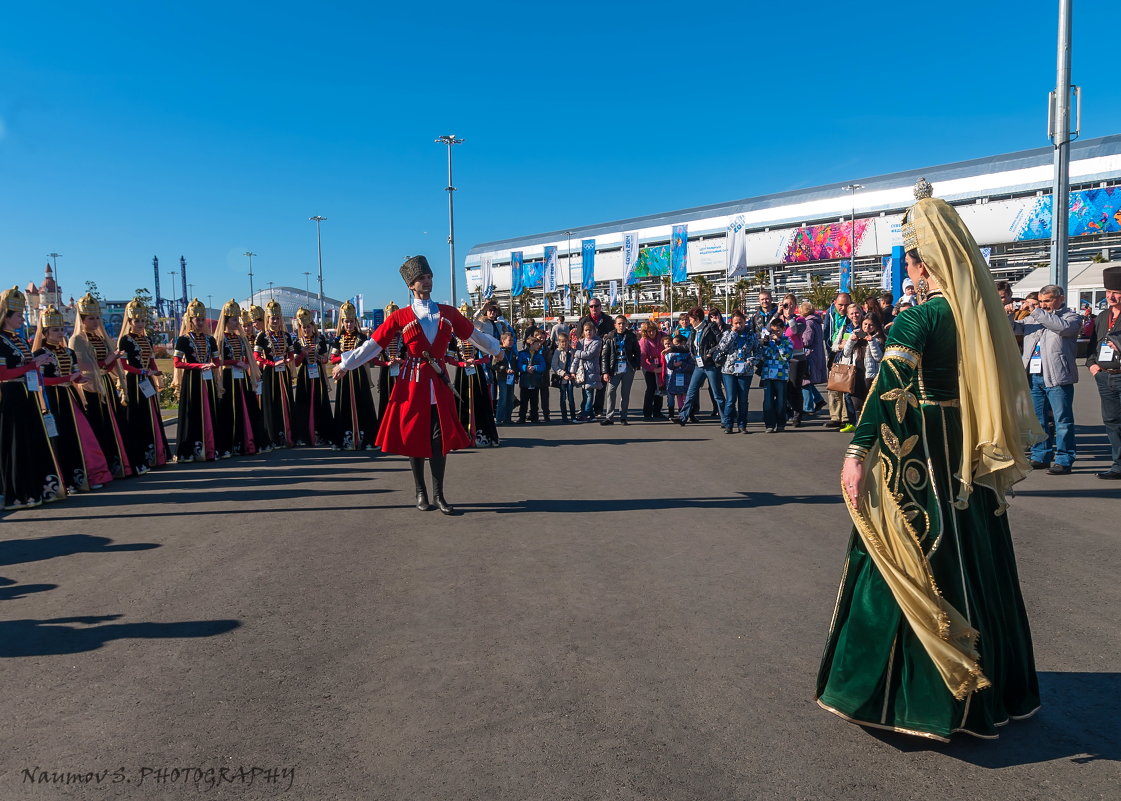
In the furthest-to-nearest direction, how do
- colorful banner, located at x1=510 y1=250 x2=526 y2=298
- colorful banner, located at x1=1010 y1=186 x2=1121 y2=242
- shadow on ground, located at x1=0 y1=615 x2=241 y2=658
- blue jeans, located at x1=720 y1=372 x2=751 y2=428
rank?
colorful banner, located at x1=510 y1=250 x2=526 y2=298
colorful banner, located at x1=1010 y1=186 x2=1121 y2=242
blue jeans, located at x1=720 y1=372 x2=751 y2=428
shadow on ground, located at x1=0 y1=615 x2=241 y2=658

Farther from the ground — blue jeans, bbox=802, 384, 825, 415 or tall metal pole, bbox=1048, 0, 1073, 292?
tall metal pole, bbox=1048, 0, 1073, 292

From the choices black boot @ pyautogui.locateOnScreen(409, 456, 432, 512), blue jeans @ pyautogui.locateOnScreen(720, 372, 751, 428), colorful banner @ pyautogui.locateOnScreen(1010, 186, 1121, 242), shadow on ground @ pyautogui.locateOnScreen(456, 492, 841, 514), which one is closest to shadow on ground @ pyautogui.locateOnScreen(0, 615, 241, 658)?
black boot @ pyautogui.locateOnScreen(409, 456, 432, 512)

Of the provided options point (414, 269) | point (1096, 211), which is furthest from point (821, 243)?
point (414, 269)

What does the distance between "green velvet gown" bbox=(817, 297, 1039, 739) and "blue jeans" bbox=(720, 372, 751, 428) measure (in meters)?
9.34

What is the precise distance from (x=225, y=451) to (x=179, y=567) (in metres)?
5.62

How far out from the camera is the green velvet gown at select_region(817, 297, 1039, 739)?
298cm

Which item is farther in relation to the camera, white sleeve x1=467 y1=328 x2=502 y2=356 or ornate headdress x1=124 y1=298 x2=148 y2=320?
ornate headdress x1=124 y1=298 x2=148 y2=320

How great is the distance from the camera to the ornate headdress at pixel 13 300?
787 cm

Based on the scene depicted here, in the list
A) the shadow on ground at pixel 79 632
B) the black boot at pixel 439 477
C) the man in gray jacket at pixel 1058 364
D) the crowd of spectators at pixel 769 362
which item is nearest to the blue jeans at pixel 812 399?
the crowd of spectators at pixel 769 362

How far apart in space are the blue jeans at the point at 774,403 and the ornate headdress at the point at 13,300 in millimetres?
9696

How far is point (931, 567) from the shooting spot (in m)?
2.99

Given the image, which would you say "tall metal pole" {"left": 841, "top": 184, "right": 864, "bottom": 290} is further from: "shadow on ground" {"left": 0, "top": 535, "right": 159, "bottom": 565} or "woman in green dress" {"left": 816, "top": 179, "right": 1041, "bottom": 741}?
"woman in green dress" {"left": 816, "top": 179, "right": 1041, "bottom": 741}

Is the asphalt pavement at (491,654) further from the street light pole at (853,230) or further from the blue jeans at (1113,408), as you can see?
the street light pole at (853,230)
